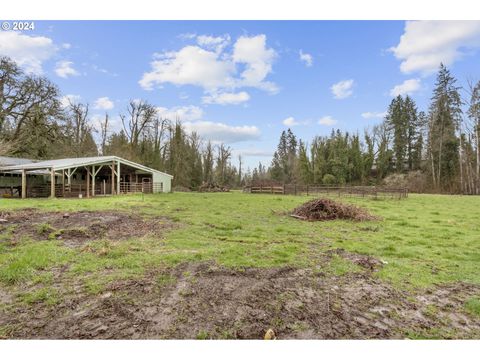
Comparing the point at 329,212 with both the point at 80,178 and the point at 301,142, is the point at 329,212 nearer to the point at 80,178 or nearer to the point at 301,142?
the point at 80,178

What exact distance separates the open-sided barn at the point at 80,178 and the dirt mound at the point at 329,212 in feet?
61.2

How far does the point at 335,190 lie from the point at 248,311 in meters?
26.2

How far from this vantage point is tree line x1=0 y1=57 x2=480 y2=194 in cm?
2900

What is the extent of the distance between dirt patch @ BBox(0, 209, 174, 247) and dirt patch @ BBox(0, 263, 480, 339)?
356cm

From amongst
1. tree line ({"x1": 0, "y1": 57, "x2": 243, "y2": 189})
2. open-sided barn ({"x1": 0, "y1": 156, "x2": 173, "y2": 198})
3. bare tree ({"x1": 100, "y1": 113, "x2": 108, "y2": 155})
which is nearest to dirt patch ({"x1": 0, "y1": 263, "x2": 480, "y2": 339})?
open-sided barn ({"x1": 0, "y1": 156, "x2": 173, "y2": 198})

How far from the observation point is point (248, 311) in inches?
121

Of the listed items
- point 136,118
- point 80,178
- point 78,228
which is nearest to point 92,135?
point 136,118

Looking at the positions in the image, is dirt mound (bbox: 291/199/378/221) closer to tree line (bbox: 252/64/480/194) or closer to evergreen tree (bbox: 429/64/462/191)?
tree line (bbox: 252/64/480/194)

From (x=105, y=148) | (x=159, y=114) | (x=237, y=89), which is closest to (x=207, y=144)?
(x=159, y=114)

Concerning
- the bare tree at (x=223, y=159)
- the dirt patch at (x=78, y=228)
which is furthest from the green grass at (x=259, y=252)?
the bare tree at (x=223, y=159)

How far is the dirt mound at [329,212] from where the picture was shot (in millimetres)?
10523

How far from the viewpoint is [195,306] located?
3184mm
